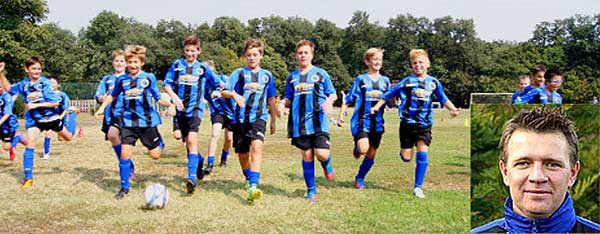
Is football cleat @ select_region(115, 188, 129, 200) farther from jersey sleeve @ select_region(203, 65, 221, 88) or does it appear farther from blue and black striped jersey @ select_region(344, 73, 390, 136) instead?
blue and black striped jersey @ select_region(344, 73, 390, 136)

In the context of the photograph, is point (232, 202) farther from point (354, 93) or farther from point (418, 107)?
point (418, 107)

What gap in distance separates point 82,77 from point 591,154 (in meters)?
68.0

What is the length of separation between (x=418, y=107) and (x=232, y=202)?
2.65m

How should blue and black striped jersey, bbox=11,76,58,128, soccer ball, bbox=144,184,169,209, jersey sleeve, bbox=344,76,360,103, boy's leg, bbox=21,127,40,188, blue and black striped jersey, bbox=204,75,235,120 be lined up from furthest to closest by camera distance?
blue and black striped jersey, bbox=204,75,235,120
blue and black striped jersey, bbox=11,76,58,128
boy's leg, bbox=21,127,40,188
jersey sleeve, bbox=344,76,360,103
soccer ball, bbox=144,184,169,209

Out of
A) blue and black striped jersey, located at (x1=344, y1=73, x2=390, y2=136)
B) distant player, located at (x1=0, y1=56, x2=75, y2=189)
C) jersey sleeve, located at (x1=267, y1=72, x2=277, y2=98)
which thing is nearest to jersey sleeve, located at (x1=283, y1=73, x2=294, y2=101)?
jersey sleeve, located at (x1=267, y1=72, x2=277, y2=98)

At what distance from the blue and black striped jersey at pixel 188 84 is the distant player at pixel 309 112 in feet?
4.56

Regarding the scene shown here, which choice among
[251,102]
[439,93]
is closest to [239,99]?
[251,102]

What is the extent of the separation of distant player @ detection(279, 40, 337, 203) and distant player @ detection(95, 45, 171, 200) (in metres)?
1.67

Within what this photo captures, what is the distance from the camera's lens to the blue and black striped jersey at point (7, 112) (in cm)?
916

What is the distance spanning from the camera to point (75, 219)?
5.40m

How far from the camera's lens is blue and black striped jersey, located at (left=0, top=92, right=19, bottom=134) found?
9.16 meters

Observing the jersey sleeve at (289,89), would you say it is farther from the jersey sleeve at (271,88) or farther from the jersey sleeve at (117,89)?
the jersey sleeve at (117,89)

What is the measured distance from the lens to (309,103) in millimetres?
6531

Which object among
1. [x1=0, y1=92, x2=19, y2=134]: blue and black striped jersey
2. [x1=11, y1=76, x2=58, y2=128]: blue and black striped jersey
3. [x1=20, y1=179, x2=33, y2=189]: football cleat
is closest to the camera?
[x1=20, y1=179, x2=33, y2=189]: football cleat
